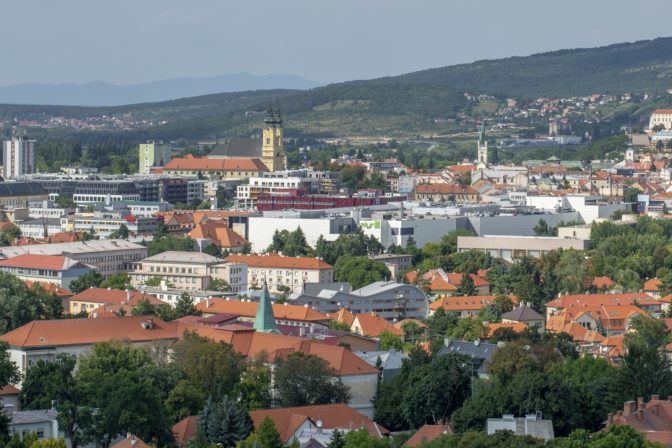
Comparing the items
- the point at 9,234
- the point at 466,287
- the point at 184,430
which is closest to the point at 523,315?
the point at 466,287

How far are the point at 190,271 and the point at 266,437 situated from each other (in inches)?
1186

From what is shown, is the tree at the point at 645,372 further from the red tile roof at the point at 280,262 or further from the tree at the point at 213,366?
the red tile roof at the point at 280,262

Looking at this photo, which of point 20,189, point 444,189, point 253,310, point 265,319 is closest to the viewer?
point 265,319

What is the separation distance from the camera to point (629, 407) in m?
34.5

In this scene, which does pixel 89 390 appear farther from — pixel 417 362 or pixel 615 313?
pixel 615 313

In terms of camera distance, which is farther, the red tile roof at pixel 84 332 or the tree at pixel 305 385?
the red tile roof at pixel 84 332

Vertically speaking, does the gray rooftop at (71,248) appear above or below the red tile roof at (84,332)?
below

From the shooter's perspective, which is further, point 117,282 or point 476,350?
point 117,282

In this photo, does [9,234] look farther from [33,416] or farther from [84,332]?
[33,416]

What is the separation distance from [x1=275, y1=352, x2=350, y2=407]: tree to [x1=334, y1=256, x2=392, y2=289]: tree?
23.0 meters

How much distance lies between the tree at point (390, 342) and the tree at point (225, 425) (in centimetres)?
1203

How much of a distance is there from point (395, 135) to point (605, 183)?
71.5m

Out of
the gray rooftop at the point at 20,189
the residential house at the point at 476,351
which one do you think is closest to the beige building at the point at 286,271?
the residential house at the point at 476,351

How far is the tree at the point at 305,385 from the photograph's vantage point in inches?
1435
